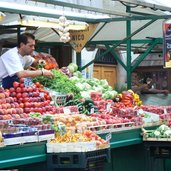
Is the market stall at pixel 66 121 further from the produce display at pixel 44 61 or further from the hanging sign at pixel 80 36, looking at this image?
the hanging sign at pixel 80 36

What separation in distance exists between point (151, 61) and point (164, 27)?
1183cm

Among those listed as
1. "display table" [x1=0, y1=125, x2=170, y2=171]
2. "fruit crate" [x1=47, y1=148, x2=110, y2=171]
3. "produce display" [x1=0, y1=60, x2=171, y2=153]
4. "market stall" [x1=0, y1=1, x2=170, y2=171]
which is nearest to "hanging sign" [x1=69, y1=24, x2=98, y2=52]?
"market stall" [x1=0, y1=1, x2=170, y2=171]

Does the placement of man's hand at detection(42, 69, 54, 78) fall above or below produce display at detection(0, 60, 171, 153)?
above

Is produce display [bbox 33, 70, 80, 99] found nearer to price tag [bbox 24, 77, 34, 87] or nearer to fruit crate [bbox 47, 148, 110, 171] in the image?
price tag [bbox 24, 77, 34, 87]

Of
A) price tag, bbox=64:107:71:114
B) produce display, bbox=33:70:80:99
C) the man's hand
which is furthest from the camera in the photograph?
produce display, bbox=33:70:80:99

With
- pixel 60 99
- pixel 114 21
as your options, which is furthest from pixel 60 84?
pixel 114 21

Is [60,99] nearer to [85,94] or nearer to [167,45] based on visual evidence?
[85,94]

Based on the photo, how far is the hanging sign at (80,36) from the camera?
11.7 m

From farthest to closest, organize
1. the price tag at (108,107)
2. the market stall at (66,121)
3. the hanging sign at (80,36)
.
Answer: the hanging sign at (80,36) < the price tag at (108,107) < the market stall at (66,121)

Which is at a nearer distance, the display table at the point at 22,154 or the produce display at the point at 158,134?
the display table at the point at 22,154

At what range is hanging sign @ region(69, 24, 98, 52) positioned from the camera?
1170 centimetres

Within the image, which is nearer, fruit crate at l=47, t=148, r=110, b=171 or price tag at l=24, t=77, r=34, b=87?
fruit crate at l=47, t=148, r=110, b=171

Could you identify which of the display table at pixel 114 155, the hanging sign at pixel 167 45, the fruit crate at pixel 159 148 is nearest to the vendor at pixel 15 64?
the display table at pixel 114 155

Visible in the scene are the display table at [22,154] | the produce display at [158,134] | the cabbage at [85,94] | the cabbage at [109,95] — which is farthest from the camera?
the cabbage at [109,95]
